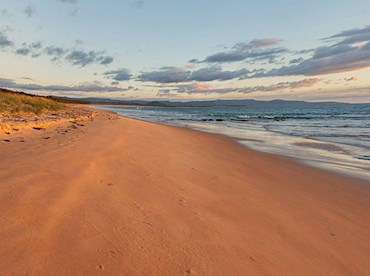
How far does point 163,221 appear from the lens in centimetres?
355

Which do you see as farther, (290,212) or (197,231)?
(290,212)

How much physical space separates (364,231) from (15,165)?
5.76 metres

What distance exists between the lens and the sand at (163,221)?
2.73 metres

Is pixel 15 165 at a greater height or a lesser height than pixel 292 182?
greater

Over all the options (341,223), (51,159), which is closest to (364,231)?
(341,223)

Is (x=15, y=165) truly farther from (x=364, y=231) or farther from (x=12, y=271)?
(x=364, y=231)

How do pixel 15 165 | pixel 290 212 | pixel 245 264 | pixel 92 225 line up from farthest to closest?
pixel 15 165 → pixel 290 212 → pixel 92 225 → pixel 245 264

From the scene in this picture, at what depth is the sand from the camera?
8.96 feet

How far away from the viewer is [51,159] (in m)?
5.60

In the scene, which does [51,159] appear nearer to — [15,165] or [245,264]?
[15,165]

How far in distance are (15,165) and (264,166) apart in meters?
6.31

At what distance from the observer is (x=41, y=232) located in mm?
2955

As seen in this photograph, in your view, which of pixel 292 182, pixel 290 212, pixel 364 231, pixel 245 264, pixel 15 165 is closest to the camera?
pixel 245 264

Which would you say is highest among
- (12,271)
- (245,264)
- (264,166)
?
(12,271)
